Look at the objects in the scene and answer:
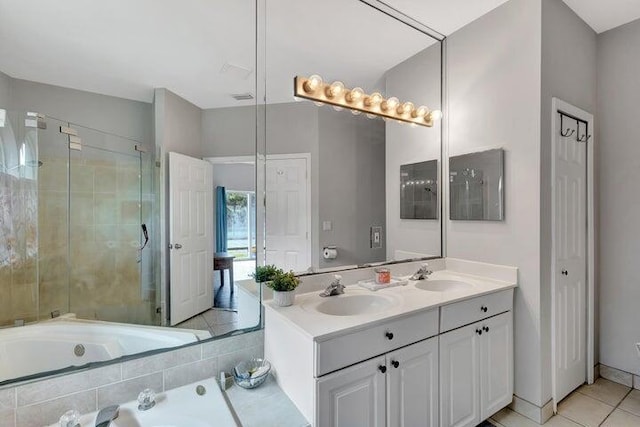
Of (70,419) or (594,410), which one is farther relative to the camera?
(594,410)

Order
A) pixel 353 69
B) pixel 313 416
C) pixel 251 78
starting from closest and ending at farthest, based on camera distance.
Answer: pixel 313 416, pixel 251 78, pixel 353 69

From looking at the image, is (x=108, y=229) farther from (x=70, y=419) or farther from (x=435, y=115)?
(x=435, y=115)

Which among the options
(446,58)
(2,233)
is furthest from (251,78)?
(446,58)

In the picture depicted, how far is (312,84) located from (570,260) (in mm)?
2126

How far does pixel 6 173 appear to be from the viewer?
4.06 feet

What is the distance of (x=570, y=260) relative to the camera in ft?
6.84

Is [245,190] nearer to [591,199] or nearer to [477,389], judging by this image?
[477,389]

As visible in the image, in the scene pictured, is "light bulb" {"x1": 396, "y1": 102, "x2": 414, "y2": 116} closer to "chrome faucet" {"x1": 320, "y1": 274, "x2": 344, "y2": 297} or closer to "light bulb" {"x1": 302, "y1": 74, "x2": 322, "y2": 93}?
"light bulb" {"x1": 302, "y1": 74, "x2": 322, "y2": 93}

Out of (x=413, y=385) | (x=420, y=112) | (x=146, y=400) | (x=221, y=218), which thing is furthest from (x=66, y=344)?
(x=420, y=112)

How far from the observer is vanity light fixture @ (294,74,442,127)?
5.90 ft

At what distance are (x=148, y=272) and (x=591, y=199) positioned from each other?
9.88 ft

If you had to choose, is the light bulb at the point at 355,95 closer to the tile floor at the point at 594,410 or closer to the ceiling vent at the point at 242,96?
the ceiling vent at the point at 242,96

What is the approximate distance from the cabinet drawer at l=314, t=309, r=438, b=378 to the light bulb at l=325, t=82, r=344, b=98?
4.48ft

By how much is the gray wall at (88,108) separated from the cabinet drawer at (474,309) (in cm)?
174
